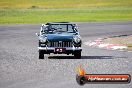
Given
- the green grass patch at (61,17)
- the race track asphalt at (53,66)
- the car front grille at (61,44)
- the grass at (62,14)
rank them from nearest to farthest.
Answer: the race track asphalt at (53,66) → the car front grille at (61,44) → the green grass patch at (61,17) → the grass at (62,14)

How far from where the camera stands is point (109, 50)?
88.5 ft

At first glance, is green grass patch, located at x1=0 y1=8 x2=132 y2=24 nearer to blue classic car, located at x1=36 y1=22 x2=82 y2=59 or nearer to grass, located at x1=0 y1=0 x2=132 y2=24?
grass, located at x1=0 y1=0 x2=132 y2=24

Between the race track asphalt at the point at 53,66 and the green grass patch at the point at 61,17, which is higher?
the race track asphalt at the point at 53,66

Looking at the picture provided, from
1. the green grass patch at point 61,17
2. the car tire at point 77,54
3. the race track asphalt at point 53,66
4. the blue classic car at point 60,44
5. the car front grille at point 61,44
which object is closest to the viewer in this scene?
the race track asphalt at point 53,66

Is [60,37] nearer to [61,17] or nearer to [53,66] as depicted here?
[53,66]

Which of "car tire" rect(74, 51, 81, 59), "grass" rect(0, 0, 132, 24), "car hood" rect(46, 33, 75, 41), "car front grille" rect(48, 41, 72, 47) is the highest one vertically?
"car hood" rect(46, 33, 75, 41)

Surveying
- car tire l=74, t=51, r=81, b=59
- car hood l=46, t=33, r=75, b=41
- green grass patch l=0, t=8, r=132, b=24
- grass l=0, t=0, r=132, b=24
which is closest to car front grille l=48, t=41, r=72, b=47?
car hood l=46, t=33, r=75, b=41

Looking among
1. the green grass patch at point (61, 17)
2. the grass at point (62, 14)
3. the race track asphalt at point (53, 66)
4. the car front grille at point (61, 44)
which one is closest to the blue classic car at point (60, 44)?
the car front grille at point (61, 44)

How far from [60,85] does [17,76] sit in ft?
8.03

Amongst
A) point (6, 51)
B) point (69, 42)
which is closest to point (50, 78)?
point (69, 42)

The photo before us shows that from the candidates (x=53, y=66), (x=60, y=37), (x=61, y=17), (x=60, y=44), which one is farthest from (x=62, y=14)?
(x=53, y=66)

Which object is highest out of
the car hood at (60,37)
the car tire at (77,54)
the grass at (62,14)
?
the car hood at (60,37)

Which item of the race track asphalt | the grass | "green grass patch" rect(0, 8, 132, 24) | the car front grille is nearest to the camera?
the race track asphalt

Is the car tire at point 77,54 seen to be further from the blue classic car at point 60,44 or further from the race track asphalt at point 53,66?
the race track asphalt at point 53,66
